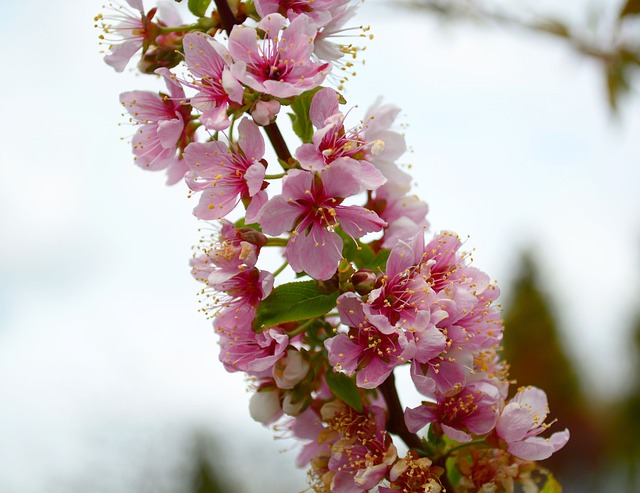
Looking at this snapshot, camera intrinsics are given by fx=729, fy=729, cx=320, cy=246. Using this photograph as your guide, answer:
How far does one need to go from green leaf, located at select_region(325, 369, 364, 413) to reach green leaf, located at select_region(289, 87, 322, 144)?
23.3 inches

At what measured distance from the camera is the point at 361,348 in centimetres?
172

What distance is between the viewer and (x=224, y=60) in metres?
1.68

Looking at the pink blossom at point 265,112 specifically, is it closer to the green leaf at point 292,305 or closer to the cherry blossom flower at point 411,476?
the green leaf at point 292,305

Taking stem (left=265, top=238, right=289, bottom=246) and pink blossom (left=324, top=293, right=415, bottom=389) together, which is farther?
stem (left=265, top=238, right=289, bottom=246)

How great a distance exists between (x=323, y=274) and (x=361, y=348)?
0.20 m

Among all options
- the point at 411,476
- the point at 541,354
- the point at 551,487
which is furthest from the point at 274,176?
the point at 541,354

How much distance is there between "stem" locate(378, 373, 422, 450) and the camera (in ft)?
5.98

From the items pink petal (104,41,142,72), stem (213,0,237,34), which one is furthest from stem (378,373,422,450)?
pink petal (104,41,142,72)

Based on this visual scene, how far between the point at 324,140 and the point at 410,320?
0.46 metres

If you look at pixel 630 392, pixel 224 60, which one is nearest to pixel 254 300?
pixel 224 60

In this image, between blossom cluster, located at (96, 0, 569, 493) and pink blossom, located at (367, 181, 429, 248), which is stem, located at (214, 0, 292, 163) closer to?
blossom cluster, located at (96, 0, 569, 493)

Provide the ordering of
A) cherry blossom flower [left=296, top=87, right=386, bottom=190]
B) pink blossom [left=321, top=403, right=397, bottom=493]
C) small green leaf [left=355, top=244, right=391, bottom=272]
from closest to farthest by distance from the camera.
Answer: cherry blossom flower [left=296, top=87, right=386, bottom=190] < pink blossom [left=321, top=403, right=397, bottom=493] < small green leaf [left=355, top=244, right=391, bottom=272]

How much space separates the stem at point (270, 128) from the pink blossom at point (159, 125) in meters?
0.20

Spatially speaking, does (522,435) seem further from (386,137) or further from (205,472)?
(205,472)
